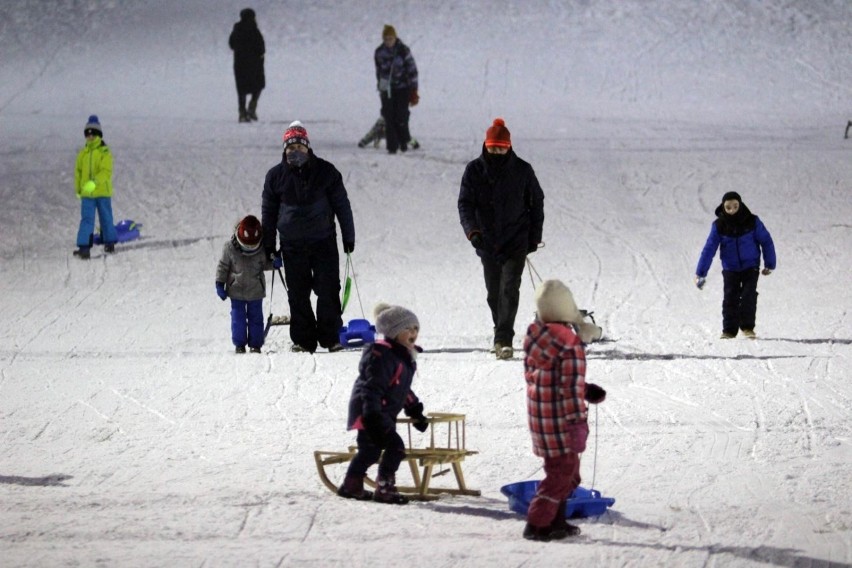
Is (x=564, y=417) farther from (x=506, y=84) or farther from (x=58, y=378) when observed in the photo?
(x=506, y=84)

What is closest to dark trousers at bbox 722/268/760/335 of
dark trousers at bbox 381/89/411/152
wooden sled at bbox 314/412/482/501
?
wooden sled at bbox 314/412/482/501

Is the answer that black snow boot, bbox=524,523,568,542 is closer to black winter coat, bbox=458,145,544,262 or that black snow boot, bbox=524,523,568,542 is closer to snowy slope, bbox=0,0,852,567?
snowy slope, bbox=0,0,852,567

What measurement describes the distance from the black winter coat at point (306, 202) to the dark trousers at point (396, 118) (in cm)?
881

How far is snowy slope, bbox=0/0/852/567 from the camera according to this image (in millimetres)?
6449

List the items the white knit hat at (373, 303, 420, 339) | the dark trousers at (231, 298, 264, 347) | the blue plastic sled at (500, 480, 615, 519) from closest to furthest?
the blue plastic sled at (500, 480, 615, 519) → the white knit hat at (373, 303, 420, 339) → the dark trousers at (231, 298, 264, 347)

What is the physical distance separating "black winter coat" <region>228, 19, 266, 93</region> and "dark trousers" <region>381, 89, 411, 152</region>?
136 inches

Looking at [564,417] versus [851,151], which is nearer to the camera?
[564,417]

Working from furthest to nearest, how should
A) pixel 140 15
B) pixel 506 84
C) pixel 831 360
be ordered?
1. pixel 140 15
2. pixel 506 84
3. pixel 831 360

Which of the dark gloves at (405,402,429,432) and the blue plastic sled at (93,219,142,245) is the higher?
the blue plastic sled at (93,219,142,245)

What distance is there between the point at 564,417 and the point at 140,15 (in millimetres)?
29432

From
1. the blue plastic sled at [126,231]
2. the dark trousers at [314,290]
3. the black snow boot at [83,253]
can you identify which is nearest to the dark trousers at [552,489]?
the dark trousers at [314,290]

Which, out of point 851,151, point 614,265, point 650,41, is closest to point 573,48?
point 650,41

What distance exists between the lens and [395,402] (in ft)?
21.7

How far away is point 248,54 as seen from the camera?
2264cm
